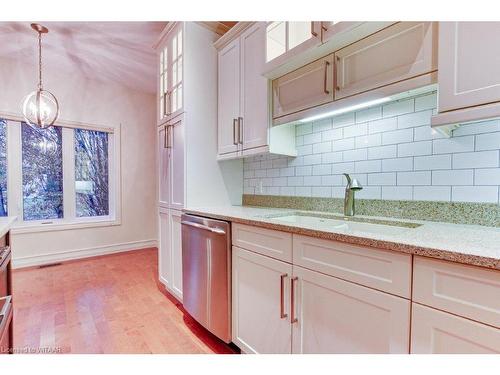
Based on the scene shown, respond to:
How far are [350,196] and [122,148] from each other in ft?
11.8

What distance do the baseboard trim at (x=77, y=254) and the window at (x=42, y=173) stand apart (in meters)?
0.53

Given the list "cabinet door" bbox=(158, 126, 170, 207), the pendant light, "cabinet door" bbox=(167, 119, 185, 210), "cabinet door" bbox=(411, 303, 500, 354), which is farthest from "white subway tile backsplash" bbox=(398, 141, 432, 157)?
the pendant light

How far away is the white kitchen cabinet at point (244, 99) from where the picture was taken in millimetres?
1826

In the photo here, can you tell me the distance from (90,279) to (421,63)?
Result: 3.52 meters

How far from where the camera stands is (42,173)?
3355mm

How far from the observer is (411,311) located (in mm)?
824

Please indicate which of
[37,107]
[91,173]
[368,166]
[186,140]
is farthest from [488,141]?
[91,173]

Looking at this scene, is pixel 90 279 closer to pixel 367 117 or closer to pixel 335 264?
pixel 335 264

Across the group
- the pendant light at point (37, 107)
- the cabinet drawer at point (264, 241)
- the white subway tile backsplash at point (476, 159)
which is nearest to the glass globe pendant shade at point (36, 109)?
the pendant light at point (37, 107)

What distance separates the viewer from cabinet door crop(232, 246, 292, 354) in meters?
1.25

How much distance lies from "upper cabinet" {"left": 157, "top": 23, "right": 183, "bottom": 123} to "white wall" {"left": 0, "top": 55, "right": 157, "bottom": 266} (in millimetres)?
1667

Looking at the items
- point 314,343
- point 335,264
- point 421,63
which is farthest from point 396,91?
point 314,343

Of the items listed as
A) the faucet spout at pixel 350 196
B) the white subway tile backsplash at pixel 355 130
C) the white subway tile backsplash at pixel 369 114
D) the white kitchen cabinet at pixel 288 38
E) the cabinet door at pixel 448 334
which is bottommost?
the cabinet door at pixel 448 334

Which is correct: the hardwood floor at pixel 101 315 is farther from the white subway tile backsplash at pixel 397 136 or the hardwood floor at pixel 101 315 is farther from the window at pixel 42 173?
the white subway tile backsplash at pixel 397 136
